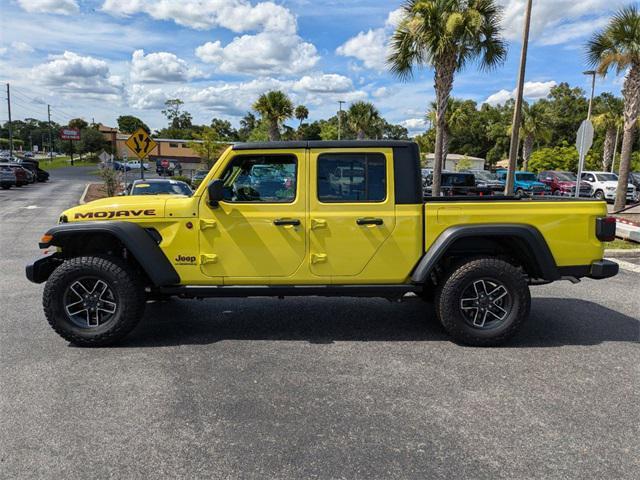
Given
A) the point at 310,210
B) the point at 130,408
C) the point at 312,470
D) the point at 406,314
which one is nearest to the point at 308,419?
the point at 312,470

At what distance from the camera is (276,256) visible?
4.49 meters

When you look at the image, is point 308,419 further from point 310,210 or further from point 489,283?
point 489,283

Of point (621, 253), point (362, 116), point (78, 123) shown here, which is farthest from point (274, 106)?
point (78, 123)

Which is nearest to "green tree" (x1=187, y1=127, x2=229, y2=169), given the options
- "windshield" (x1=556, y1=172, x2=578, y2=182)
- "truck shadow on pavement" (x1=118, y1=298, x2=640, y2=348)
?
"windshield" (x1=556, y1=172, x2=578, y2=182)

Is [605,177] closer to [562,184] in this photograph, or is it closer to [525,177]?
[562,184]

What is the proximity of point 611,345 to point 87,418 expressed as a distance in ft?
15.1

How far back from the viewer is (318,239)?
14.7 ft

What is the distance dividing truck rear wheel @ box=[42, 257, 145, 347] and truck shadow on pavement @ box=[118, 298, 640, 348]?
0.83ft

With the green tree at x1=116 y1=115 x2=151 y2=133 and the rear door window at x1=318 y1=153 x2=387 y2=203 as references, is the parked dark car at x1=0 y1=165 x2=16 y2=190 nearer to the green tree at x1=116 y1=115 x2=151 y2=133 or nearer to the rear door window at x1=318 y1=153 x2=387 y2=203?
the rear door window at x1=318 y1=153 x2=387 y2=203

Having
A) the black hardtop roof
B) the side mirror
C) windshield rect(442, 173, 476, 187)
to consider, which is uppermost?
the black hardtop roof

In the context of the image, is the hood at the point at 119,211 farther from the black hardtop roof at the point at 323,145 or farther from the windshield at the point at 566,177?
the windshield at the point at 566,177

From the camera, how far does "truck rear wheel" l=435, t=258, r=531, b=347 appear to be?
449 centimetres

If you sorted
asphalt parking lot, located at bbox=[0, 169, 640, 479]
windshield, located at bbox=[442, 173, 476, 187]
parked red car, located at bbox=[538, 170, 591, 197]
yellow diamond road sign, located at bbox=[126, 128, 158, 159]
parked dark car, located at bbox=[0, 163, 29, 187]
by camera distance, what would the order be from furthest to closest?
parked dark car, located at bbox=[0, 163, 29, 187], parked red car, located at bbox=[538, 170, 591, 197], windshield, located at bbox=[442, 173, 476, 187], yellow diamond road sign, located at bbox=[126, 128, 158, 159], asphalt parking lot, located at bbox=[0, 169, 640, 479]

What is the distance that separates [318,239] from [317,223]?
5.9 inches
